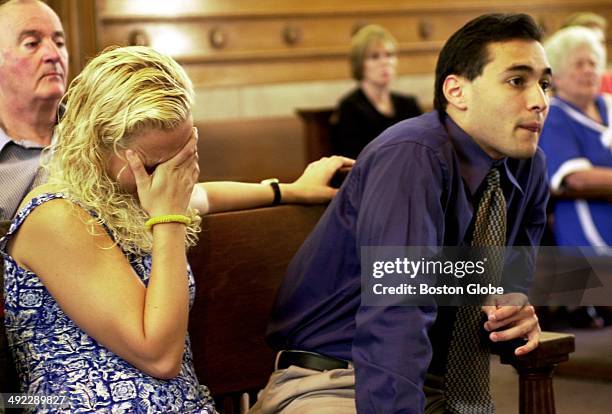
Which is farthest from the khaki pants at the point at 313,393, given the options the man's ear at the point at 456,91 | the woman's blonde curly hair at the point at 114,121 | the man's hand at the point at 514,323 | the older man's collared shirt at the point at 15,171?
the older man's collared shirt at the point at 15,171

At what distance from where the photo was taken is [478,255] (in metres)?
2.05

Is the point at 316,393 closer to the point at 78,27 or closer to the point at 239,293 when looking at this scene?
the point at 239,293

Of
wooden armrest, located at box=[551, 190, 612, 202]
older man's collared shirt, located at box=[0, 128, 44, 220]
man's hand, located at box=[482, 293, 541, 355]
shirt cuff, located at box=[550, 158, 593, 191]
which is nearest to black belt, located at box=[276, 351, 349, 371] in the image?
man's hand, located at box=[482, 293, 541, 355]

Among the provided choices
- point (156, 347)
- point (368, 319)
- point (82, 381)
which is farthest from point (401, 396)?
point (82, 381)

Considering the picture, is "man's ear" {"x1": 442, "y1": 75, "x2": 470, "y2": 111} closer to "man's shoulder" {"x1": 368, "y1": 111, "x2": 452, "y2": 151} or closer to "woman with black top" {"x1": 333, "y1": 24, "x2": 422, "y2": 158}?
"man's shoulder" {"x1": 368, "y1": 111, "x2": 452, "y2": 151}

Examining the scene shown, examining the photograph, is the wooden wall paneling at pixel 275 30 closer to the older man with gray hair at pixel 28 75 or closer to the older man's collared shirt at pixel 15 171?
the older man with gray hair at pixel 28 75

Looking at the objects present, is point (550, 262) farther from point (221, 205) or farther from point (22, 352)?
point (22, 352)

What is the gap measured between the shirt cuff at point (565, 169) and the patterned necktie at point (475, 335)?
6.75ft

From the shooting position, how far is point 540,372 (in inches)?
79.9

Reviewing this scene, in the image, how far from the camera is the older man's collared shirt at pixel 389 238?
176cm

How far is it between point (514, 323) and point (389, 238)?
36cm

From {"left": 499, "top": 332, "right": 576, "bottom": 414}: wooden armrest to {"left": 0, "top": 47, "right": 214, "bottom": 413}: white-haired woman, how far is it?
648 mm

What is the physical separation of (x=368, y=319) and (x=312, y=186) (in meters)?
0.58

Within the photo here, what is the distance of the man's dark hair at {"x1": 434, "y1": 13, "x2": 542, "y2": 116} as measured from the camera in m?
2.06
